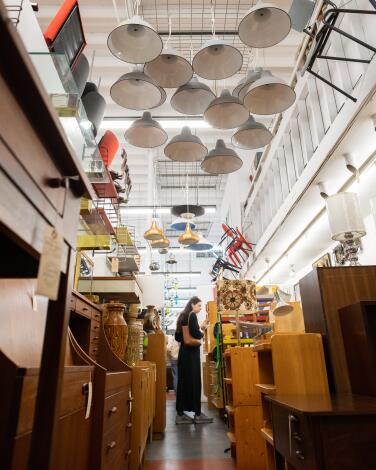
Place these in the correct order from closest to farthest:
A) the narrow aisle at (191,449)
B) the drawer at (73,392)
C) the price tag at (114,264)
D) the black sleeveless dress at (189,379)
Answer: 1. the drawer at (73,392)
2. the narrow aisle at (191,449)
3. the price tag at (114,264)
4. the black sleeveless dress at (189,379)

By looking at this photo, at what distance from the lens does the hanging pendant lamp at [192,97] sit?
11.1 ft

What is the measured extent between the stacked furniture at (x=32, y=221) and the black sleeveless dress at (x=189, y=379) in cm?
423

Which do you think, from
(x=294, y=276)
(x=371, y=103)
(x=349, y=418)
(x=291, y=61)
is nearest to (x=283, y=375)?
(x=349, y=418)

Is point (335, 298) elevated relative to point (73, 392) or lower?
elevated

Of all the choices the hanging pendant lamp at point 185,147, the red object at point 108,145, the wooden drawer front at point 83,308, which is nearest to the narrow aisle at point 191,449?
the wooden drawer front at point 83,308

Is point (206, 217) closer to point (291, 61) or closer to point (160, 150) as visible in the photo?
point (160, 150)

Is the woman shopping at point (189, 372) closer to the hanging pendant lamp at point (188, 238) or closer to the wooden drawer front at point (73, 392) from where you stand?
the hanging pendant lamp at point (188, 238)

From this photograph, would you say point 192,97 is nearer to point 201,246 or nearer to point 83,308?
point 83,308

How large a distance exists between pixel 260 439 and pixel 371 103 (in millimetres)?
3012

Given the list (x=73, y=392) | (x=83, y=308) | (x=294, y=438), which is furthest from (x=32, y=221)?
(x=83, y=308)

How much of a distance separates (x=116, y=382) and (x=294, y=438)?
1.02 m

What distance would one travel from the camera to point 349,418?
4.62ft

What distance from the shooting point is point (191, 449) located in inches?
149

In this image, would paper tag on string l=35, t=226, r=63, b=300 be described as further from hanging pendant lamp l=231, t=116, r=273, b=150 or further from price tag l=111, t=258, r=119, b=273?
price tag l=111, t=258, r=119, b=273
